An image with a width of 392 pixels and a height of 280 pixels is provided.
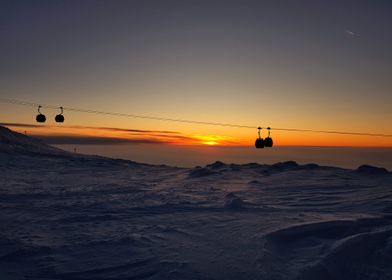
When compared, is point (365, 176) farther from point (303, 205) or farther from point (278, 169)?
point (303, 205)

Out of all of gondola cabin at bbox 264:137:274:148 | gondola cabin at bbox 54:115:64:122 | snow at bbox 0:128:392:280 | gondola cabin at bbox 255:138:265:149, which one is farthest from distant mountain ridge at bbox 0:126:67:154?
gondola cabin at bbox 264:137:274:148

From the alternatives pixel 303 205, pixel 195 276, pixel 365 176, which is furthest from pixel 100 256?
pixel 365 176

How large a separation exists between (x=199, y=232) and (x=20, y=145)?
38.3 m

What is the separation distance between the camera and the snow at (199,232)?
228 inches

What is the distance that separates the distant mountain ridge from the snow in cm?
2422

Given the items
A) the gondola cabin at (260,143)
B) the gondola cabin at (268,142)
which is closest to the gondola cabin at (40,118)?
the gondola cabin at (260,143)

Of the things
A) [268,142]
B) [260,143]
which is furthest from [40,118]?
[268,142]

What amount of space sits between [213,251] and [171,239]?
1.16m

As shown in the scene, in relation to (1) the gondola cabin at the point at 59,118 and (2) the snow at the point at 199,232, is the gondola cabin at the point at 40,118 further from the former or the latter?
(2) the snow at the point at 199,232

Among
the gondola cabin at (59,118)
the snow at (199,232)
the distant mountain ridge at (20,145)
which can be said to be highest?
the gondola cabin at (59,118)

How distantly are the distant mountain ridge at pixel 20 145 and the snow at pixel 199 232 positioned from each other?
2422 cm

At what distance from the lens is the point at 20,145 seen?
4091cm

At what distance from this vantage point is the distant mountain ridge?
3662 cm

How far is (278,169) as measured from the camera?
20969mm
